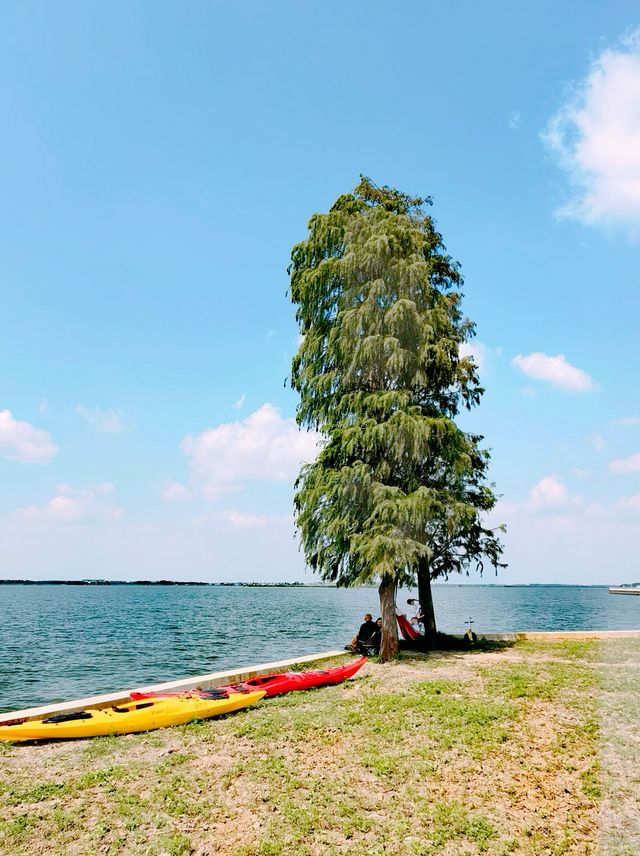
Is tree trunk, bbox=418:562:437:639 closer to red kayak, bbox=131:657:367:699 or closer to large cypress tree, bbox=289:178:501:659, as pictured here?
large cypress tree, bbox=289:178:501:659

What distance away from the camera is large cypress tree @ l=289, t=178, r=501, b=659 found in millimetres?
16094

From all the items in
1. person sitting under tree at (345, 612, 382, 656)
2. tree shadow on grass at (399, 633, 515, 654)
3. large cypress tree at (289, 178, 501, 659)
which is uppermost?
large cypress tree at (289, 178, 501, 659)

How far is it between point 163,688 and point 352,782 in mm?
6826

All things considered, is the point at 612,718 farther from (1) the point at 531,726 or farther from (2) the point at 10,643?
(2) the point at 10,643

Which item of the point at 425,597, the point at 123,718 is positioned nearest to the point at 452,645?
the point at 425,597

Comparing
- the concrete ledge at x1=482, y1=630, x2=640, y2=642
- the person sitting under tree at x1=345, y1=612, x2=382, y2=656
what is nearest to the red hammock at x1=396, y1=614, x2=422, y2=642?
the person sitting under tree at x1=345, y1=612, x2=382, y2=656

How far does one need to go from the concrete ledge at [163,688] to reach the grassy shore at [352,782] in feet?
3.96

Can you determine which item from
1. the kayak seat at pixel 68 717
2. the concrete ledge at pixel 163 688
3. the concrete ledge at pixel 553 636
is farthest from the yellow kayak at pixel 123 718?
the concrete ledge at pixel 553 636

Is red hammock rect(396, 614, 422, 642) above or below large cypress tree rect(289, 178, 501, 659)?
below

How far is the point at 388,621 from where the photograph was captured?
16531mm

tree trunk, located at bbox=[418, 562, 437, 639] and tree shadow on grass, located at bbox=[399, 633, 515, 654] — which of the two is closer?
tree shadow on grass, located at bbox=[399, 633, 515, 654]

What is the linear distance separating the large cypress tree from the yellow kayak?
6.38 meters

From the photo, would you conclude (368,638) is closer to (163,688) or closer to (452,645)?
(452,645)

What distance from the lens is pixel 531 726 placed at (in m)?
9.20
